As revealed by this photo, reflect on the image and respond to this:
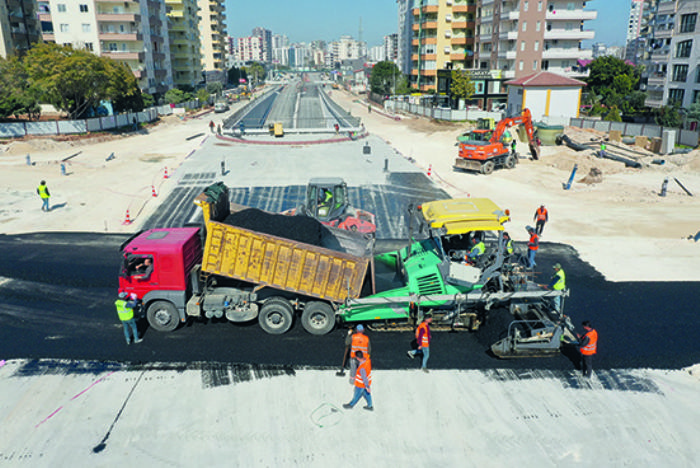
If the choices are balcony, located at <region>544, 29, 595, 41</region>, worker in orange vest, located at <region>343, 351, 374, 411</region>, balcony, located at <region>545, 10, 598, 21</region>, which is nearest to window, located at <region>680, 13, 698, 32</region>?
balcony, located at <region>544, 29, 595, 41</region>

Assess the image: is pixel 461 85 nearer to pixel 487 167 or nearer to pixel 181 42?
pixel 487 167

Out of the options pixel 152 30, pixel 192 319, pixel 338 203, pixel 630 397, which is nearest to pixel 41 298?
pixel 192 319

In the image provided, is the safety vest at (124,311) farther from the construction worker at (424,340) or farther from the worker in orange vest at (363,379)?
the construction worker at (424,340)

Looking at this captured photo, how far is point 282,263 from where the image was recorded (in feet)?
41.5

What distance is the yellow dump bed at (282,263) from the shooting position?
41.0ft

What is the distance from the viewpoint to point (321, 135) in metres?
52.7

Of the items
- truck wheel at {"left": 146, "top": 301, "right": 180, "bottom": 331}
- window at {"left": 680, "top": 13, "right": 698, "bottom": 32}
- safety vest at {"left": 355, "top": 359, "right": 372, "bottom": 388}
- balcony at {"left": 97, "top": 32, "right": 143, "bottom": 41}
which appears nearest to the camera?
safety vest at {"left": 355, "top": 359, "right": 372, "bottom": 388}

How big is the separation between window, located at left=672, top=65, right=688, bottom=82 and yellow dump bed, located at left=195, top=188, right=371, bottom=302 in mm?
55408

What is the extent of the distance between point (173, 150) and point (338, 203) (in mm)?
29383

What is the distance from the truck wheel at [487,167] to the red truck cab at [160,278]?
24.1 m

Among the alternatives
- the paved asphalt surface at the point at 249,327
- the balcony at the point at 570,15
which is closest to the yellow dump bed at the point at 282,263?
the paved asphalt surface at the point at 249,327

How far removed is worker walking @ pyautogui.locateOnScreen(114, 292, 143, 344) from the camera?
1215 cm

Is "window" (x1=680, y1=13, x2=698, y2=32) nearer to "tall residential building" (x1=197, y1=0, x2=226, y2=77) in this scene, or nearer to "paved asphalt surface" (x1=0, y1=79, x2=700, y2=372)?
"paved asphalt surface" (x1=0, y1=79, x2=700, y2=372)

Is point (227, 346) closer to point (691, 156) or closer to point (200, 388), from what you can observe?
point (200, 388)
